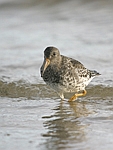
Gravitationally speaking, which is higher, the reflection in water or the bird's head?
the bird's head

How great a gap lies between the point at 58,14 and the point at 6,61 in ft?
11.6

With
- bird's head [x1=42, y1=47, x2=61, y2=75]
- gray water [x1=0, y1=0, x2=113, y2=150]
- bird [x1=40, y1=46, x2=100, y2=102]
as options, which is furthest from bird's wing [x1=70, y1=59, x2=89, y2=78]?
gray water [x1=0, y1=0, x2=113, y2=150]

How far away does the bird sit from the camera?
7.63 m

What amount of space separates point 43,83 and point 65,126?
257cm

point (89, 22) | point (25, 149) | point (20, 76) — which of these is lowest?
point (25, 149)

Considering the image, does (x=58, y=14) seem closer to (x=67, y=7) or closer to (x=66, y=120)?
(x=67, y=7)

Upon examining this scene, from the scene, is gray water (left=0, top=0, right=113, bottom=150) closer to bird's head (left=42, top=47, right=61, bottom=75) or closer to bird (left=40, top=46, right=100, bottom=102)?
bird (left=40, top=46, right=100, bottom=102)

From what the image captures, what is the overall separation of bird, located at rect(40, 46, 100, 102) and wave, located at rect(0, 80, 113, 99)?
48 centimetres

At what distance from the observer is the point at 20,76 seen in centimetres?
937

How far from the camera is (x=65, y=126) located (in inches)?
256

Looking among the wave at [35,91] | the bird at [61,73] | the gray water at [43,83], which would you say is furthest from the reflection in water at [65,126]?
the wave at [35,91]

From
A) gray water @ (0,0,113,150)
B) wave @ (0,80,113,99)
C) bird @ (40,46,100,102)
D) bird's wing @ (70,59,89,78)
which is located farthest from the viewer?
wave @ (0,80,113,99)

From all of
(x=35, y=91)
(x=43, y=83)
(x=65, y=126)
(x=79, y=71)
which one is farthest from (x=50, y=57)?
(x=65, y=126)

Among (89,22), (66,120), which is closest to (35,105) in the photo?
(66,120)
